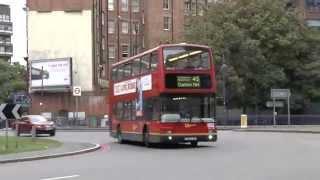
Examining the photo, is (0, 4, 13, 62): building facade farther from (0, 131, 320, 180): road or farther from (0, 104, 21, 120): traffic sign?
(0, 131, 320, 180): road

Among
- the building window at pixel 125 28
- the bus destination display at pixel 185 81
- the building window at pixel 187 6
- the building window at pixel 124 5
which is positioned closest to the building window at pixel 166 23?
the building window at pixel 187 6

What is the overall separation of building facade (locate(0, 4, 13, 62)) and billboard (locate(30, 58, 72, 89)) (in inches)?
2715

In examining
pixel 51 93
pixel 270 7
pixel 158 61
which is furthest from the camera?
pixel 51 93

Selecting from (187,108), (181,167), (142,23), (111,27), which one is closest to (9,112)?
(187,108)

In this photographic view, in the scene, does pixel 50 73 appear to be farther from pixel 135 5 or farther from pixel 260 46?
pixel 135 5

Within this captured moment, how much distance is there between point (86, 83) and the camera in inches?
3100

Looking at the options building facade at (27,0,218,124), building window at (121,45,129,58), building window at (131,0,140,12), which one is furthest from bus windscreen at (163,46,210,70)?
building window at (131,0,140,12)

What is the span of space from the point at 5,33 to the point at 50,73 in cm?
7104

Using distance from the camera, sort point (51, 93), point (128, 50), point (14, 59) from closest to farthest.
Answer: point (51, 93) → point (128, 50) → point (14, 59)

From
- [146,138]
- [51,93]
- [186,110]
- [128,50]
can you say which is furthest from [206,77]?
[128,50]

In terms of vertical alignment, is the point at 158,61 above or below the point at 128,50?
below

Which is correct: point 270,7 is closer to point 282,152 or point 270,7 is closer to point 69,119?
point 69,119

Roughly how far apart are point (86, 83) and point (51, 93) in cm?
504

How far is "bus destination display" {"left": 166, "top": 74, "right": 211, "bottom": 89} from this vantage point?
29.2 metres
